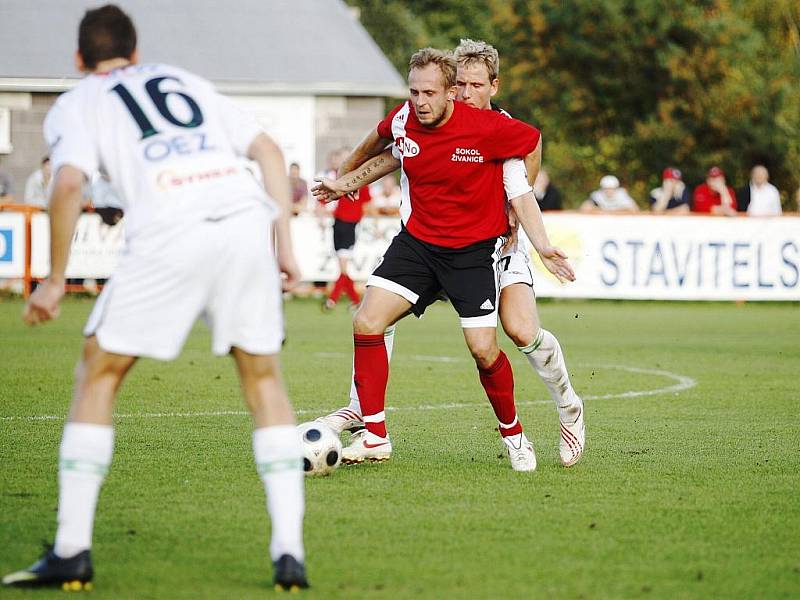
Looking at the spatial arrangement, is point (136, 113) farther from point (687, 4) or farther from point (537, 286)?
point (687, 4)

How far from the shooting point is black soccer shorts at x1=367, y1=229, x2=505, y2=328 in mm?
8039

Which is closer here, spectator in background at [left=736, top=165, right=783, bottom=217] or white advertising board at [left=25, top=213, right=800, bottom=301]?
white advertising board at [left=25, top=213, right=800, bottom=301]

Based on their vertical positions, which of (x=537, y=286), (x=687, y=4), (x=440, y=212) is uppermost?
(x=687, y=4)

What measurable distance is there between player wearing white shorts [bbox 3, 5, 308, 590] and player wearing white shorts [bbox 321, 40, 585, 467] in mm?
2871

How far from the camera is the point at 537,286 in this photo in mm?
23562

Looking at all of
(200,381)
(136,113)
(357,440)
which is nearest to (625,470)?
(357,440)

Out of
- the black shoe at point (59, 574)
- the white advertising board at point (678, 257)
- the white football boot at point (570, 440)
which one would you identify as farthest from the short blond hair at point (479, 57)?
the white advertising board at point (678, 257)

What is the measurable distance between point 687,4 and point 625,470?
119 ft

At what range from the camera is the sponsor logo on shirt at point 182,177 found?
17.4 feet

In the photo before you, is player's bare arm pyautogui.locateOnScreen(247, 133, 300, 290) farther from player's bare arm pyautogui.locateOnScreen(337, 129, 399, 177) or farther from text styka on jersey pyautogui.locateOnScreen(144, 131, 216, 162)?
player's bare arm pyautogui.locateOnScreen(337, 129, 399, 177)

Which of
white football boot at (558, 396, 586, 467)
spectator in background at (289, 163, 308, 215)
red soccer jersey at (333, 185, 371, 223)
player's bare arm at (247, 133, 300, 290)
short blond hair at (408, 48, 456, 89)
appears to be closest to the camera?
player's bare arm at (247, 133, 300, 290)

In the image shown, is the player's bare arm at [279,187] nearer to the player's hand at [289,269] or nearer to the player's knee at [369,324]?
the player's hand at [289,269]

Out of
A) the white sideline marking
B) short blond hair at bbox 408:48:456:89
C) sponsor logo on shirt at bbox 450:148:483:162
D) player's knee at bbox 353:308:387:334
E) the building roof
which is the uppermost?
the building roof

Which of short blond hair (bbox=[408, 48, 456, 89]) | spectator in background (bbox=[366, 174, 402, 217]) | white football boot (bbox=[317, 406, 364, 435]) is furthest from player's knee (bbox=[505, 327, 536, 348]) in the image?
spectator in background (bbox=[366, 174, 402, 217])
